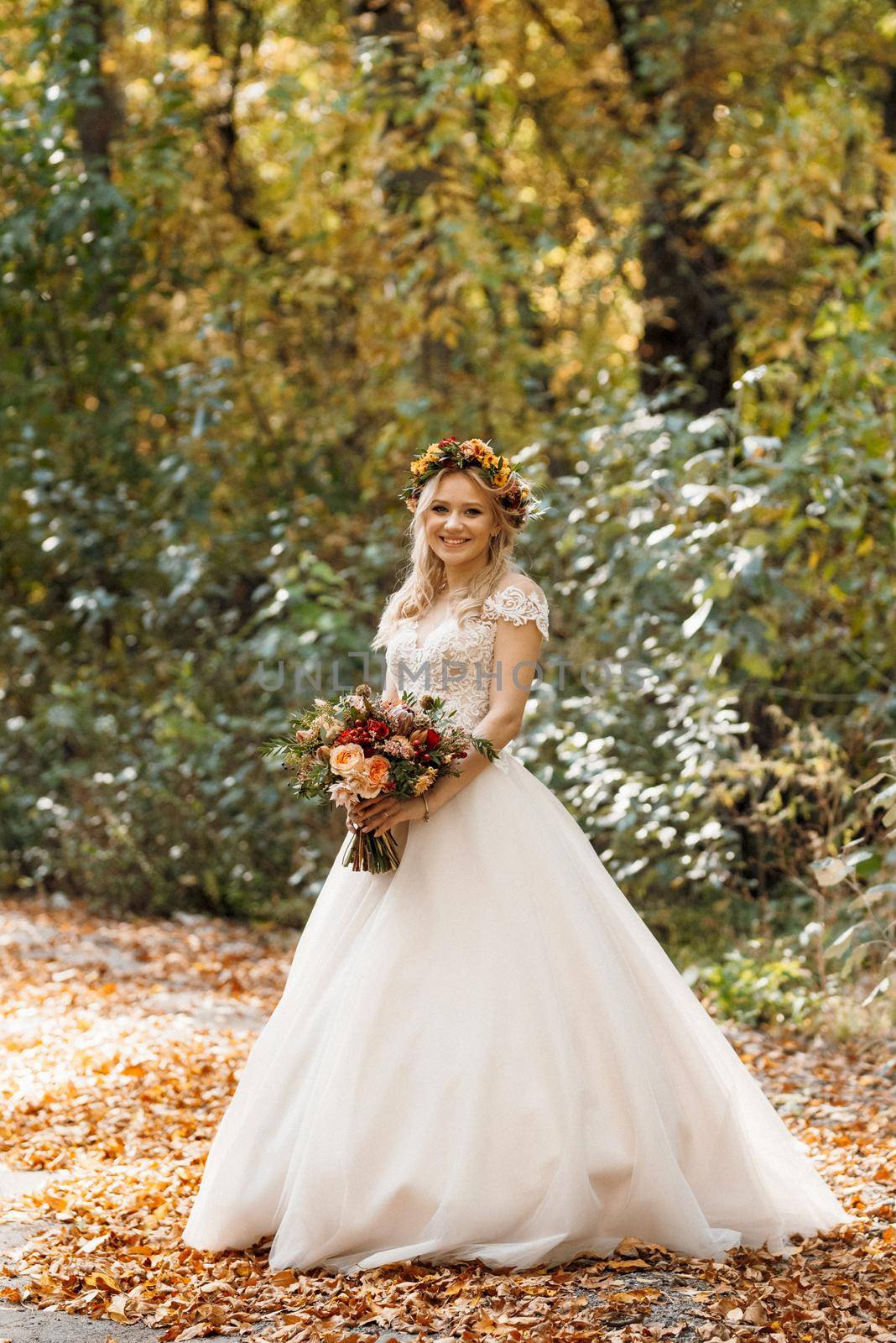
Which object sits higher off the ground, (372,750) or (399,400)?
(399,400)

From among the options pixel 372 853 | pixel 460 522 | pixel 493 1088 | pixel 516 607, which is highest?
pixel 460 522

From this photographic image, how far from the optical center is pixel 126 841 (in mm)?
9672

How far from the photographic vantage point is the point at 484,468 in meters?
4.17

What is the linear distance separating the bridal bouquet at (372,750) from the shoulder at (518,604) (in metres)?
0.34

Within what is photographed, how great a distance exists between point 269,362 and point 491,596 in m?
6.86

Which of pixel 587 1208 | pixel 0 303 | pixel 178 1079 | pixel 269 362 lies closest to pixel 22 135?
pixel 0 303

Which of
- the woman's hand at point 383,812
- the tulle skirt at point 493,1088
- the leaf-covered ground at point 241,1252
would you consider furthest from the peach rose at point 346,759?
the leaf-covered ground at point 241,1252

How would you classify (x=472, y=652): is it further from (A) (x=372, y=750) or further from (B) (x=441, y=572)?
(A) (x=372, y=750)

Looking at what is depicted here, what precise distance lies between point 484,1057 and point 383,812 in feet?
2.25

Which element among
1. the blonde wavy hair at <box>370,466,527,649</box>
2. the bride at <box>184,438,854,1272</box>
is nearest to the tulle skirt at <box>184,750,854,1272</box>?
the bride at <box>184,438,854,1272</box>

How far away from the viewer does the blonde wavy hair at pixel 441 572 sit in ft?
13.7

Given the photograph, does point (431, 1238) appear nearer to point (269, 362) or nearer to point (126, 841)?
point (126, 841)

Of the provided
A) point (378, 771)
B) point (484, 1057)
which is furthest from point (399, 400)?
point (484, 1057)

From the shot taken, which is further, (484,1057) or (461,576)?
(461,576)
